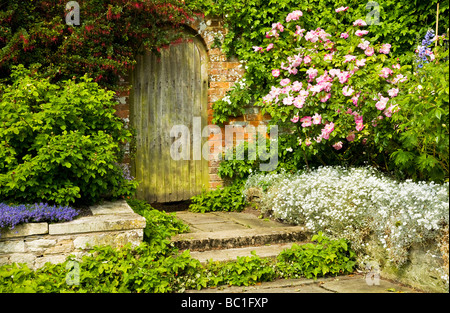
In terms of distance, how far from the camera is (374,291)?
365 cm

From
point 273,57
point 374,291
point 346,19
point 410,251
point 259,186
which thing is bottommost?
point 374,291

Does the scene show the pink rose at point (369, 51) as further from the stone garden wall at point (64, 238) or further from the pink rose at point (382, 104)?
the stone garden wall at point (64, 238)

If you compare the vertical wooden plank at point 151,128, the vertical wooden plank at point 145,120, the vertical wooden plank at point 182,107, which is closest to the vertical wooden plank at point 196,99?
the vertical wooden plank at point 182,107

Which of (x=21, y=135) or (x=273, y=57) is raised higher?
(x=273, y=57)

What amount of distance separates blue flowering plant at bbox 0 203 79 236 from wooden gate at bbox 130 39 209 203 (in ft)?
7.85

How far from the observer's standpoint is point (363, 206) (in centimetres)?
436

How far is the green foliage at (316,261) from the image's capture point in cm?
408

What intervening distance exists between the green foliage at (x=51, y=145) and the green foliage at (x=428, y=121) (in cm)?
279

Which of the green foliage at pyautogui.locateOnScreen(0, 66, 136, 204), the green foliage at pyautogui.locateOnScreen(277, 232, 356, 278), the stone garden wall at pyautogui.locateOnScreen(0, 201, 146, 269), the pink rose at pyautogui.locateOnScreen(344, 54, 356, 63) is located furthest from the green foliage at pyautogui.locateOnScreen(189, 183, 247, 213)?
the pink rose at pyautogui.locateOnScreen(344, 54, 356, 63)

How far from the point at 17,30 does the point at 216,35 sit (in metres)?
2.70

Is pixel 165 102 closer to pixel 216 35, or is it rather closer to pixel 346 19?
pixel 216 35

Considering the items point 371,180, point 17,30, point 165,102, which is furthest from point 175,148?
point 371,180

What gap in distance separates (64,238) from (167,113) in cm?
298

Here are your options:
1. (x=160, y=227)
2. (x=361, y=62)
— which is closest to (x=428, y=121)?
(x=361, y=62)
